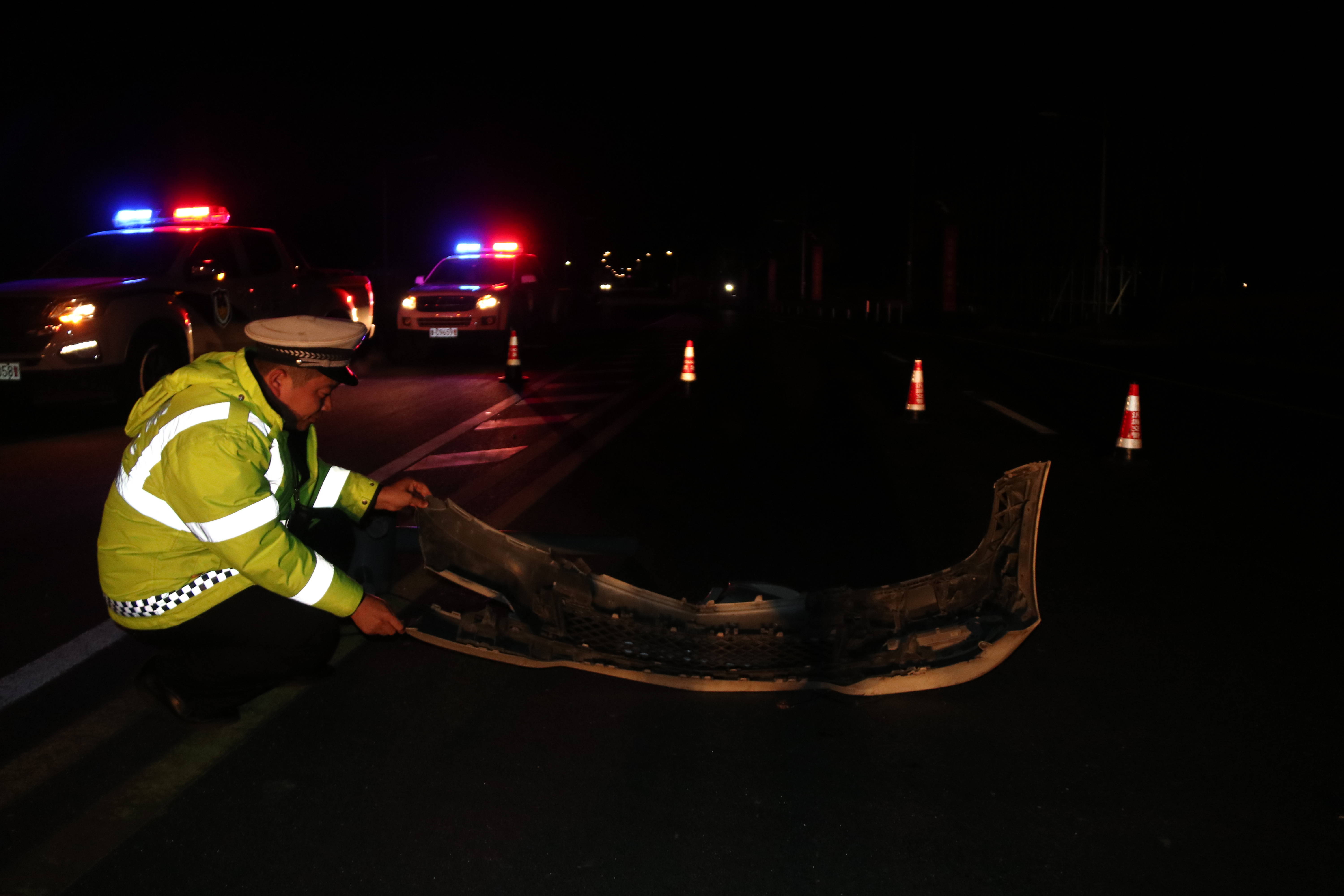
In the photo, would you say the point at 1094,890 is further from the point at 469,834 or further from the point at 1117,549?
the point at 1117,549

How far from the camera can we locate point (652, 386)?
57.4ft

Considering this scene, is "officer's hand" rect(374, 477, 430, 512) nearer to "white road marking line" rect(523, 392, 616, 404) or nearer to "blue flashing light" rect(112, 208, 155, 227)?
"white road marking line" rect(523, 392, 616, 404)

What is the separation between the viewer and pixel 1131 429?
10.9m

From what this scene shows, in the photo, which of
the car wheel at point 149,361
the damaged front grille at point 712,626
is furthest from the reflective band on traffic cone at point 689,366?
the damaged front grille at point 712,626

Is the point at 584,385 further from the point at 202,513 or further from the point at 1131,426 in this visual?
the point at 202,513

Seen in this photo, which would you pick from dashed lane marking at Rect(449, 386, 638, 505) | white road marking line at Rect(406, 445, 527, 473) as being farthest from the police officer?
white road marking line at Rect(406, 445, 527, 473)

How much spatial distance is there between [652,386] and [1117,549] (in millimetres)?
10775

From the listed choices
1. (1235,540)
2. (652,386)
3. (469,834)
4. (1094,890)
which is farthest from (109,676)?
(652,386)

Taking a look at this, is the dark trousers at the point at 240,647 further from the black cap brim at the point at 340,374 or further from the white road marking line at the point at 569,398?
the white road marking line at the point at 569,398

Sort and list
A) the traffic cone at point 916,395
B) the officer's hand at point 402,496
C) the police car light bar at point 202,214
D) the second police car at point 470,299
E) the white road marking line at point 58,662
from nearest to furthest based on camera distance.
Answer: the white road marking line at point 58,662 < the officer's hand at point 402,496 < the traffic cone at point 916,395 < the police car light bar at point 202,214 < the second police car at point 470,299

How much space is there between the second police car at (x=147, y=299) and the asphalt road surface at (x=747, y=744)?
415 cm

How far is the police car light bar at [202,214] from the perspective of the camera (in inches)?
616

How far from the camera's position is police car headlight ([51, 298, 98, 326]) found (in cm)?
1256

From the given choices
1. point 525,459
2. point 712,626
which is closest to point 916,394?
point 525,459
